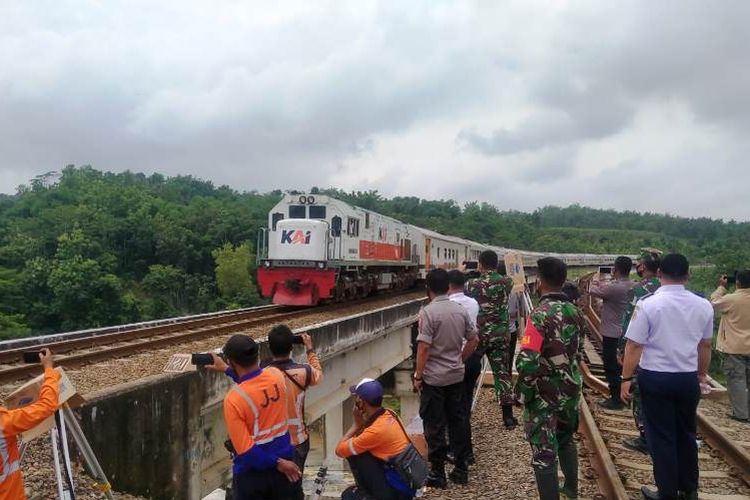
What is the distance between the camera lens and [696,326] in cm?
466

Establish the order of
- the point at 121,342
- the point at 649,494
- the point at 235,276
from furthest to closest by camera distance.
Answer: the point at 235,276 → the point at 121,342 → the point at 649,494

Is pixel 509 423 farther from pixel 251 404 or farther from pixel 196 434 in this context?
pixel 251 404

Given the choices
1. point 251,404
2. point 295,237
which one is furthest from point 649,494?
point 295,237

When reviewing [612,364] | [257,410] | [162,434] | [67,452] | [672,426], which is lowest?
[162,434]

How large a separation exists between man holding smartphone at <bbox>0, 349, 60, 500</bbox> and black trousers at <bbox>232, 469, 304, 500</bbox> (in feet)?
3.76

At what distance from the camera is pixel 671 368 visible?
15.2ft

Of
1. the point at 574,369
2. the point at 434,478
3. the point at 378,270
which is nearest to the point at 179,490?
the point at 434,478

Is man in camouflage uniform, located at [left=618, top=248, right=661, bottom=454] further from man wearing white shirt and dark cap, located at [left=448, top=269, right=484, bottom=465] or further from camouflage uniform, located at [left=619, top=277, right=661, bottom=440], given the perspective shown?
man wearing white shirt and dark cap, located at [left=448, top=269, right=484, bottom=465]

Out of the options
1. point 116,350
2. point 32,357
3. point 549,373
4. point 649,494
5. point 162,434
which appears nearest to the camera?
point 32,357

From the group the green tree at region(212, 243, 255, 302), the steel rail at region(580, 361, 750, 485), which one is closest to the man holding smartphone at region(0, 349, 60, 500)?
the steel rail at region(580, 361, 750, 485)

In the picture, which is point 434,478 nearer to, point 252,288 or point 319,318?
point 319,318

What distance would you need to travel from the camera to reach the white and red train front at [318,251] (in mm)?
16203

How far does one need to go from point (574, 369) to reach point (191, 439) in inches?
147

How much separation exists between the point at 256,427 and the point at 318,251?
1305cm
